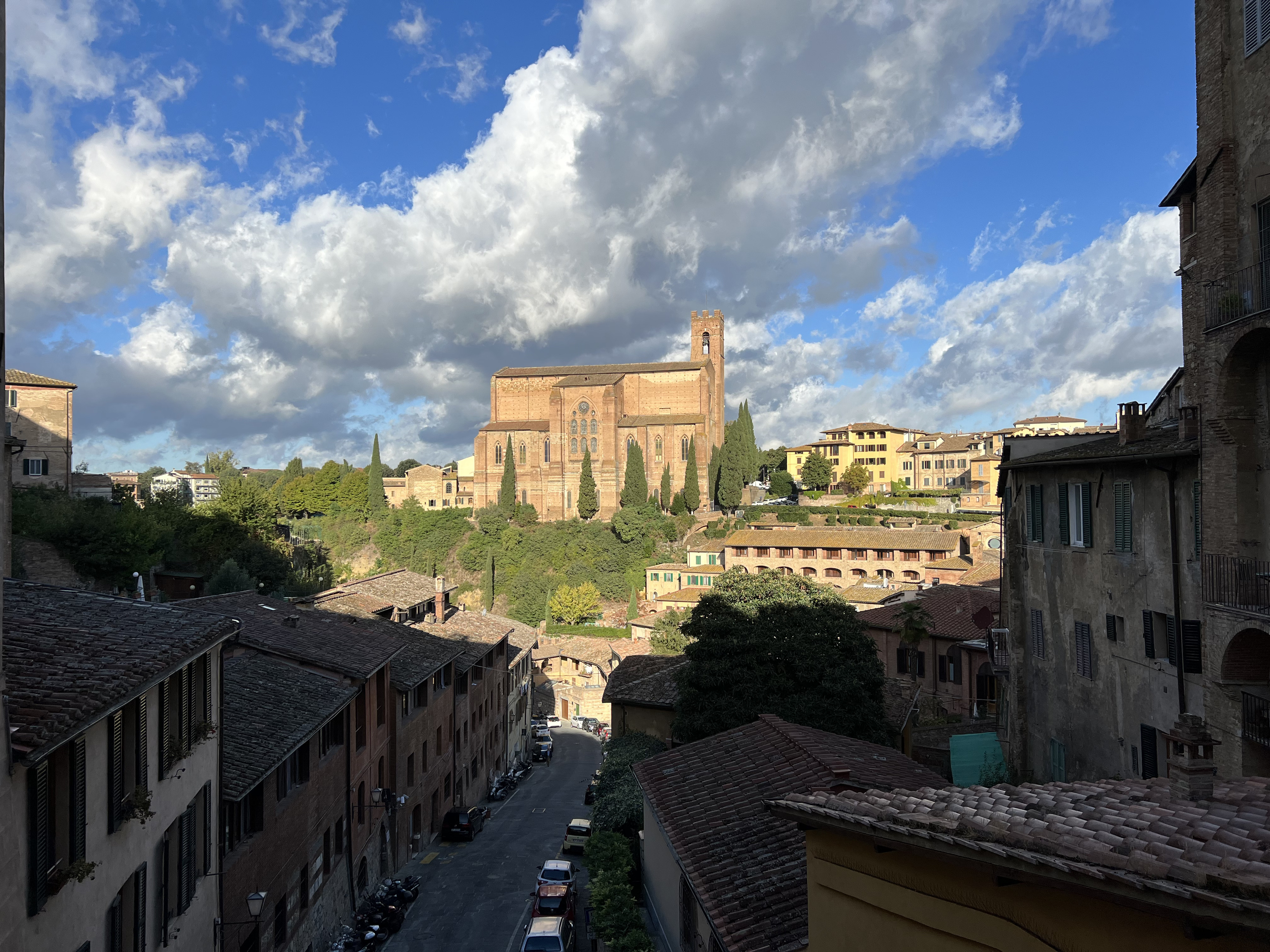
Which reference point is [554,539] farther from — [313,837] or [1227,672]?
[1227,672]

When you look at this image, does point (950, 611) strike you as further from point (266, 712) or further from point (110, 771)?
point (110, 771)

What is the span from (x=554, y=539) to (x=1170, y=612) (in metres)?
72.4

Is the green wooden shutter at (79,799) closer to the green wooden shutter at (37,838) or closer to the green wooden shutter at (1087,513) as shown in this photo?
the green wooden shutter at (37,838)

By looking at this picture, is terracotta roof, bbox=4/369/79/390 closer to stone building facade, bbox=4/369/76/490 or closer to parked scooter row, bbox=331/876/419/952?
stone building facade, bbox=4/369/76/490

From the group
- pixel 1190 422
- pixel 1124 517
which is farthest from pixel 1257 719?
pixel 1190 422

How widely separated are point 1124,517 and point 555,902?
15419 millimetres

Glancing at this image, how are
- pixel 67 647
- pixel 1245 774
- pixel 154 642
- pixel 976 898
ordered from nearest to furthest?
pixel 976 898 < pixel 67 647 < pixel 154 642 < pixel 1245 774

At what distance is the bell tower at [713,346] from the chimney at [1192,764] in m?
94.4

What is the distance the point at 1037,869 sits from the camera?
435 cm

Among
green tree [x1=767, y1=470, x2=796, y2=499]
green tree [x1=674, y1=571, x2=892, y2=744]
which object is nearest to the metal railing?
green tree [x1=674, y1=571, x2=892, y2=744]

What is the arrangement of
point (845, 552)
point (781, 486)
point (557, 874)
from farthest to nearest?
1. point (781, 486)
2. point (845, 552)
3. point (557, 874)

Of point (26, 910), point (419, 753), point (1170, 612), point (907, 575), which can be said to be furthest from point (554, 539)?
point (26, 910)

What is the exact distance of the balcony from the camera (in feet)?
41.7

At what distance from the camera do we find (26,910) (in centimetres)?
741
